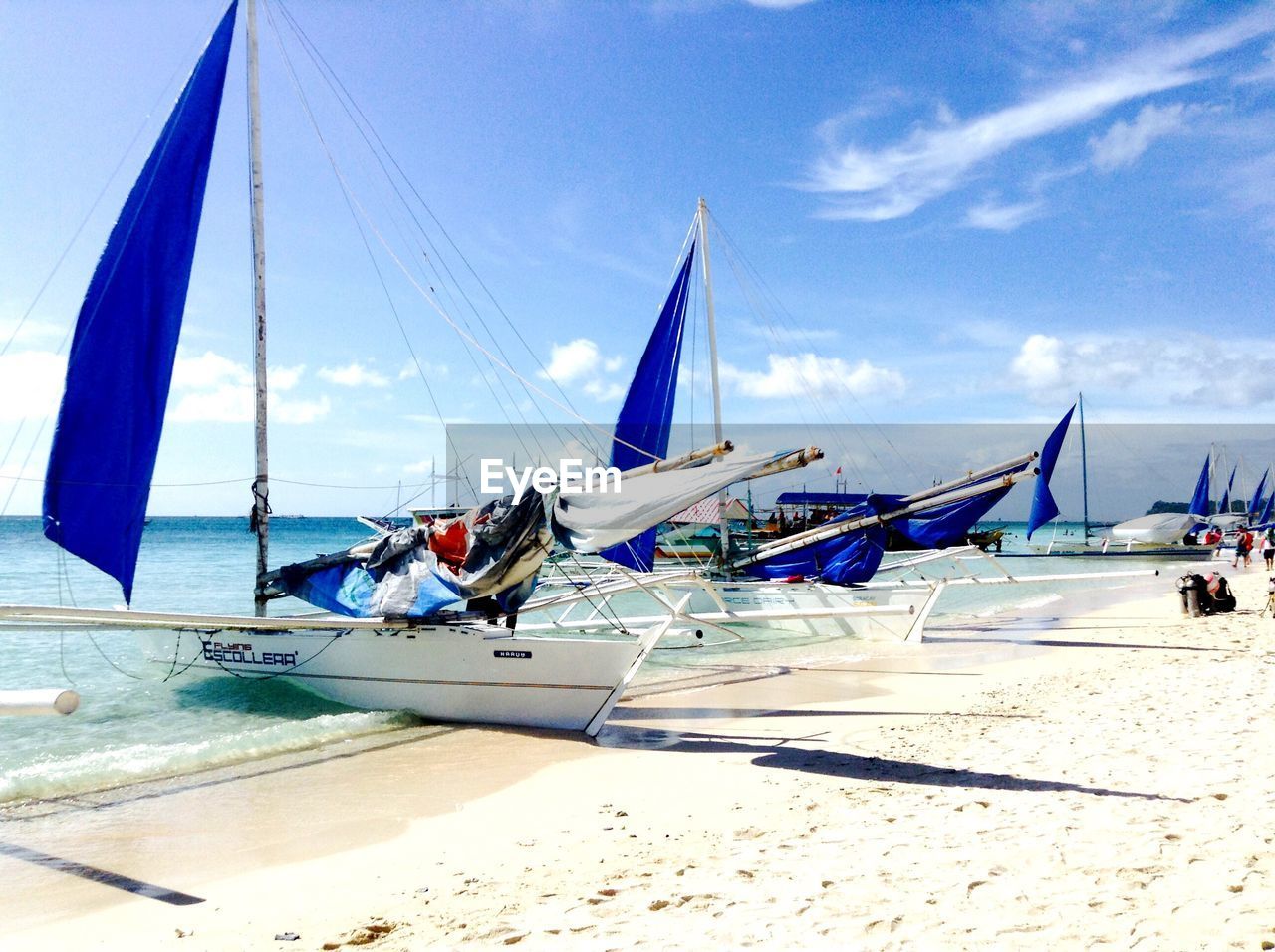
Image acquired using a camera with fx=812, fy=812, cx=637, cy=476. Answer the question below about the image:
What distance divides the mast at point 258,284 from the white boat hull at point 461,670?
3.27ft

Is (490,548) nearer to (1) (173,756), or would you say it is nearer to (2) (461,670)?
(2) (461,670)

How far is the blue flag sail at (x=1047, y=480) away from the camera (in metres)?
18.7

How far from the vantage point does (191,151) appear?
30.1 feet

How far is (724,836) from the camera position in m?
5.70

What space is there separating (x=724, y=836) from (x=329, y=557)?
23.1 ft

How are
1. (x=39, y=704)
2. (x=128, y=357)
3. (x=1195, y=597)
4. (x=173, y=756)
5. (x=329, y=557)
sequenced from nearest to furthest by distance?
(x=39, y=704) < (x=128, y=357) < (x=173, y=756) < (x=329, y=557) < (x=1195, y=597)

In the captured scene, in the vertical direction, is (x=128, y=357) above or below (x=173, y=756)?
above

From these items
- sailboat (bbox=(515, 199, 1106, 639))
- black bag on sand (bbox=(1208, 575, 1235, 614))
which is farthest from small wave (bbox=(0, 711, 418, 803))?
black bag on sand (bbox=(1208, 575, 1235, 614))

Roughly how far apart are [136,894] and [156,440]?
15.9ft

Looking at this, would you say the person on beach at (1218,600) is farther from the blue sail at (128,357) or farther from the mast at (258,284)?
the blue sail at (128,357)

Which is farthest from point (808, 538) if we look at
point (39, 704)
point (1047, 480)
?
point (39, 704)

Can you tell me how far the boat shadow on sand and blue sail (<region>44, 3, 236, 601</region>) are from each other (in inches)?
222

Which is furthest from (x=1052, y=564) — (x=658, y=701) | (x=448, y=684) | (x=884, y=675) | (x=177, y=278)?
(x=177, y=278)

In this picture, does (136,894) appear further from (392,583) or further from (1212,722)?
(1212,722)
